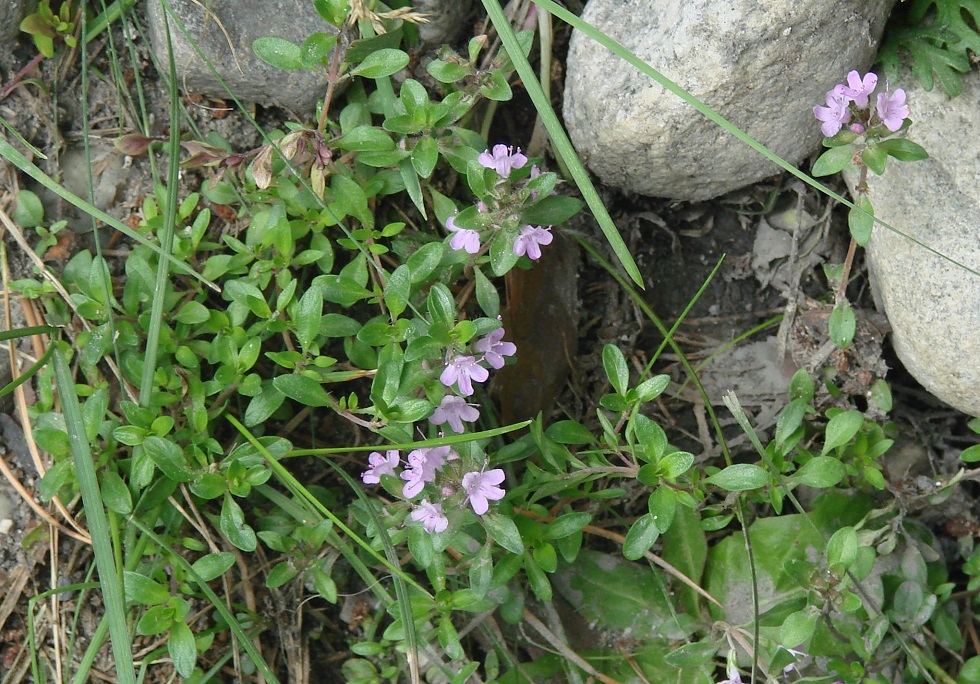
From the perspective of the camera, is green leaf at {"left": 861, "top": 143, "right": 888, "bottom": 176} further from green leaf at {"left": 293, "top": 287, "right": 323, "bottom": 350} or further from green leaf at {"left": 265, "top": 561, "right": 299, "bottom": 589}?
green leaf at {"left": 265, "top": 561, "right": 299, "bottom": 589}

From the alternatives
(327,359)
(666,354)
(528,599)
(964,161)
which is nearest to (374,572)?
(528,599)

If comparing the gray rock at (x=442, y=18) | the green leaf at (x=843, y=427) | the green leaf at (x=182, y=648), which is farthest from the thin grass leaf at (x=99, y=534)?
the green leaf at (x=843, y=427)

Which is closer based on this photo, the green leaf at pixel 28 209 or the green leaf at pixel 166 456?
the green leaf at pixel 166 456

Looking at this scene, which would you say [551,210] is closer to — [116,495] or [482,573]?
[482,573]

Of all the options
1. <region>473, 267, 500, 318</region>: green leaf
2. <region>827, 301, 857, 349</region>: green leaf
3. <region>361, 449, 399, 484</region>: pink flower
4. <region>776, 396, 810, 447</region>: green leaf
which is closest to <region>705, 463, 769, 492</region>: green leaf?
<region>776, 396, 810, 447</region>: green leaf

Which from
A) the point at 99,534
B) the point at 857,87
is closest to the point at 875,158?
the point at 857,87

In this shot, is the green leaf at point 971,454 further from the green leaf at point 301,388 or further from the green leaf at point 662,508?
the green leaf at point 301,388
